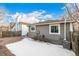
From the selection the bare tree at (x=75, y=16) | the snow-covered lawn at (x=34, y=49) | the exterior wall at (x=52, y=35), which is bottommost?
the snow-covered lawn at (x=34, y=49)

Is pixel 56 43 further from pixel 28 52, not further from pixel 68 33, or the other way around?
pixel 28 52

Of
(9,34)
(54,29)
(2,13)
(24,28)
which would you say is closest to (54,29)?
(54,29)

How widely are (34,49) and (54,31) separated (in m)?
0.48

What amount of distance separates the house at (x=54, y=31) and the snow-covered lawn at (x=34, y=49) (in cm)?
11

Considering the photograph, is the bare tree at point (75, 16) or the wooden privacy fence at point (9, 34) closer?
the bare tree at point (75, 16)

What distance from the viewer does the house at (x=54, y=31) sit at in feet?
8.08

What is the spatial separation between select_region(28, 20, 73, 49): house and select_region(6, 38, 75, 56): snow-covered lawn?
107 mm

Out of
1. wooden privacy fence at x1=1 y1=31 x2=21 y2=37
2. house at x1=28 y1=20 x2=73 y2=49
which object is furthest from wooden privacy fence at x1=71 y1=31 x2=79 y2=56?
wooden privacy fence at x1=1 y1=31 x2=21 y2=37

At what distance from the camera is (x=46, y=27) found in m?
2.57

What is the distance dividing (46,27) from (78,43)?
24.6 inches

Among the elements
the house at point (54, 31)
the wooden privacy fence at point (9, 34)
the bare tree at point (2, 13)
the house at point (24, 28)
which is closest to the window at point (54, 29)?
the house at point (54, 31)

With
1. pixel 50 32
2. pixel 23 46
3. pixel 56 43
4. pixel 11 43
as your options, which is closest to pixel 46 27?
pixel 50 32

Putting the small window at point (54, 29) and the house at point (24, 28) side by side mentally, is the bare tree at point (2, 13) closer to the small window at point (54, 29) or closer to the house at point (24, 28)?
the house at point (24, 28)

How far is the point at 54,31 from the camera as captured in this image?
254cm
